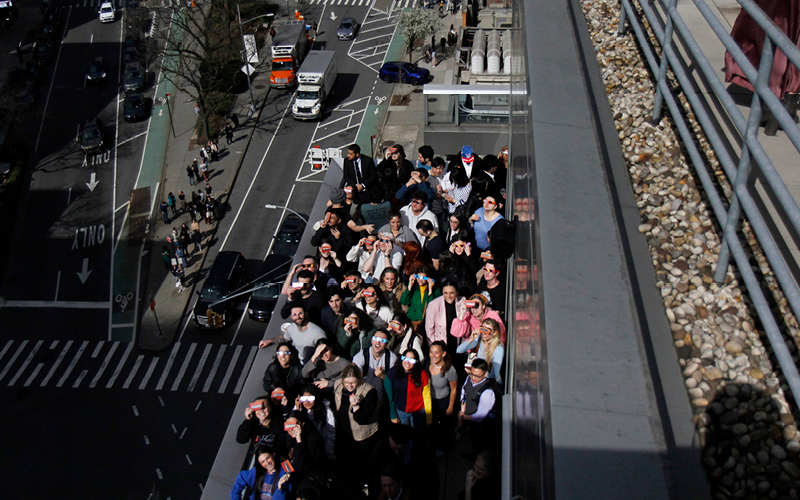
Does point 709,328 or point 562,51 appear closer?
point 709,328

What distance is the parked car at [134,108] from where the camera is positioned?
152 feet

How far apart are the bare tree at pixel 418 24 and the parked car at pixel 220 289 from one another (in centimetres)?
2356

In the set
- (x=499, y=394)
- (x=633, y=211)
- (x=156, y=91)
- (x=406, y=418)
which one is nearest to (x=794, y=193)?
A: (x=633, y=211)

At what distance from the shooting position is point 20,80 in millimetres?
Result: 51406

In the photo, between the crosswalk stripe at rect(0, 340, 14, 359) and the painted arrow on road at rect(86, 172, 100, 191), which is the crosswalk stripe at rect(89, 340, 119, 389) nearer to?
the crosswalk stripe at rect(0, 340, 14, 359)

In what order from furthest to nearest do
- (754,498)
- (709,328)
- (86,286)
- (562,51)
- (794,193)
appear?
(86,286), (562,51), (794,193), (709,328), (754,498)

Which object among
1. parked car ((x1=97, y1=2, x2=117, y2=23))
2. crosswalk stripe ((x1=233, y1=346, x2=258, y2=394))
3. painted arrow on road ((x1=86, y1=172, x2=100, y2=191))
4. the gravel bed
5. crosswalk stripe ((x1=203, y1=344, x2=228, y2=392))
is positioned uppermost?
the gravel bed

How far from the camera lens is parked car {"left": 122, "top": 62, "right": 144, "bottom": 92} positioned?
49.4 m

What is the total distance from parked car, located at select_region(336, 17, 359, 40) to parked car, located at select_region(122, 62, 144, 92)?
14633 mm

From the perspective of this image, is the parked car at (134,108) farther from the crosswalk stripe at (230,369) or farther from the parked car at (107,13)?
the crosswalk stripe at (230,369)

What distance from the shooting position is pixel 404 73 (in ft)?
154

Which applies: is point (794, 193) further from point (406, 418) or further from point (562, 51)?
point (406, 418)

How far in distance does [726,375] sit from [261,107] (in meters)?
45.2

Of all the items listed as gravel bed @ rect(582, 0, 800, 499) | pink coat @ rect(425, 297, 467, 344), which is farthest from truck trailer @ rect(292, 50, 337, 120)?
gravel bed @ rect(582, 0, 800, 499)
